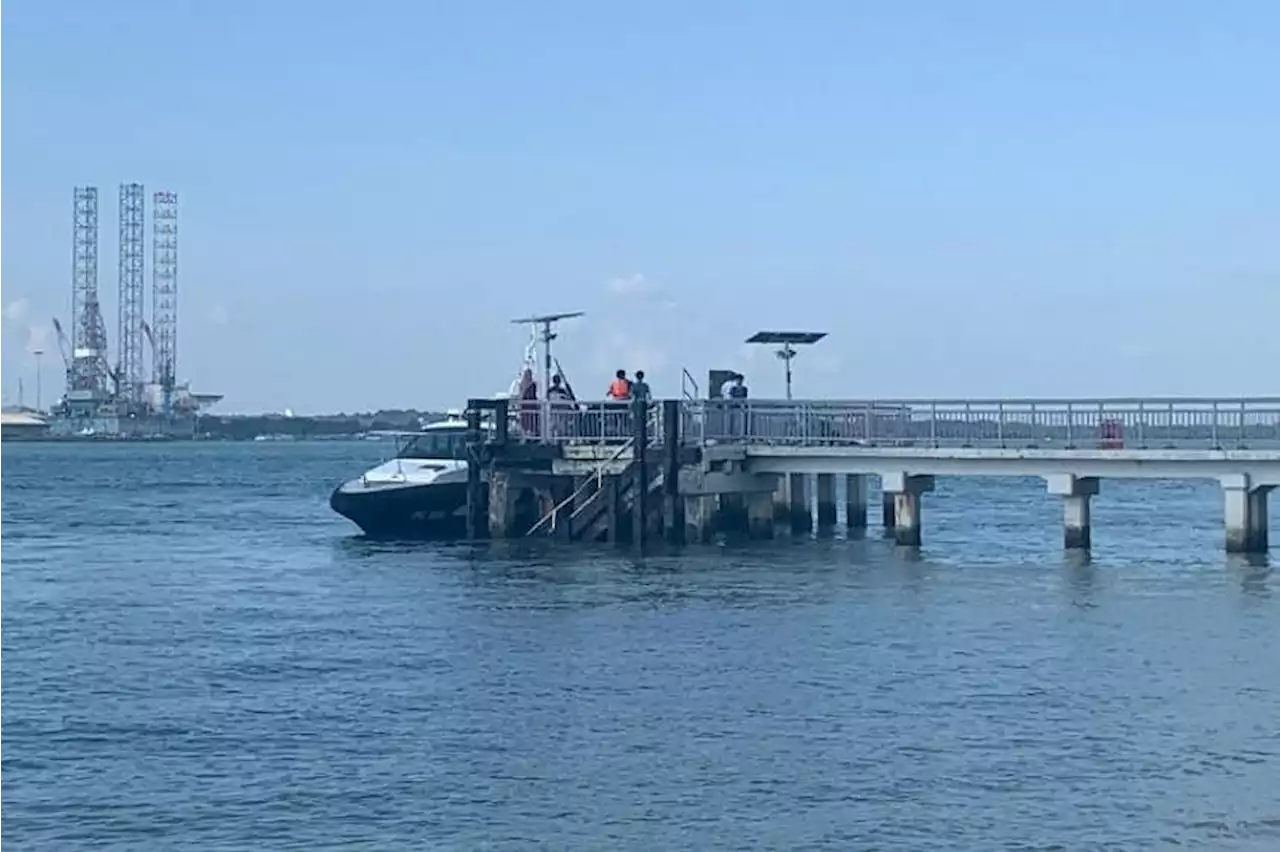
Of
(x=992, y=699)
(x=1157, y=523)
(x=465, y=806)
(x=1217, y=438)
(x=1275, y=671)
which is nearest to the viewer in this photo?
(x=465, y=806)

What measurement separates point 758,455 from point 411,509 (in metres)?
9.77

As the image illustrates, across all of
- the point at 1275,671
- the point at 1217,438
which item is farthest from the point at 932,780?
the point at 1217,438

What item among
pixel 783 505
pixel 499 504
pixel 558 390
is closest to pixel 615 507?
pixel 499 504

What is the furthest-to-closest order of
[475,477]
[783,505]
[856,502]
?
[856,502] < [783,505] < [475,477]

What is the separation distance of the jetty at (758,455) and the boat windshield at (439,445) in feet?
11.3

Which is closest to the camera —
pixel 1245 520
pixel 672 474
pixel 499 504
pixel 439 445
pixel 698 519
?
pixel 1245 520

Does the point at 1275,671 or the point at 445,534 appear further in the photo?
the point at 445,534

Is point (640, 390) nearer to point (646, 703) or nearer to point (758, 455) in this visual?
point (758, 455)

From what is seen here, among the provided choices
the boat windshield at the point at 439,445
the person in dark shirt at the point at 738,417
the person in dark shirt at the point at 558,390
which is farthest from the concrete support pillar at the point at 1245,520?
the boat windshield at the point at 439,445

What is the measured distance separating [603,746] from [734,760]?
5.60 ft

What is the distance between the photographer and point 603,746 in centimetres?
2438

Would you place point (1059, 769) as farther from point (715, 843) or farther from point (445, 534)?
point (445, 534)

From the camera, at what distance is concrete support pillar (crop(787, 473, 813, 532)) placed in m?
55.9

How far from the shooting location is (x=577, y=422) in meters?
52.7
